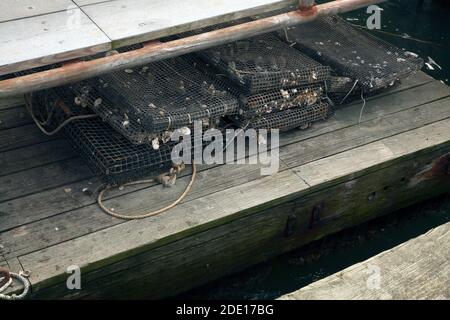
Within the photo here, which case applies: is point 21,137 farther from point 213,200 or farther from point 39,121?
point 213,200

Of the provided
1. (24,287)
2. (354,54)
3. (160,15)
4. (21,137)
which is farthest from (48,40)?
(354,54)

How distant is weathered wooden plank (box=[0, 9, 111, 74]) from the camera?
4.11 meters

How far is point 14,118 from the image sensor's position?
542 centimetres

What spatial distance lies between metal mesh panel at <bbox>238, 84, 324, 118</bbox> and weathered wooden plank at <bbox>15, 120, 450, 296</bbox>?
0.48m

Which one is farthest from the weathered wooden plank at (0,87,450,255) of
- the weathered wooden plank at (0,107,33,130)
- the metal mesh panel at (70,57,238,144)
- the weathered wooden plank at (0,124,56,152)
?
the weathered wooden plank at (0,107,33,130)

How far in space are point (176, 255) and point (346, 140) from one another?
5.62 ft

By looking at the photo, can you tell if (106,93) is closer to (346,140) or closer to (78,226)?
(78,226)

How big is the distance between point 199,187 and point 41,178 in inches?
42.8

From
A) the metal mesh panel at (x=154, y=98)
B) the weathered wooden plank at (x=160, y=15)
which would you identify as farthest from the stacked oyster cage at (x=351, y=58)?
the metal mesh panel at (x=154, y=98)

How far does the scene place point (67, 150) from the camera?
16.6 ft

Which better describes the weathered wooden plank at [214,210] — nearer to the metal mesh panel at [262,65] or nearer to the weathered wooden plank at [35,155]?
the metal mesh panel at [262,65]

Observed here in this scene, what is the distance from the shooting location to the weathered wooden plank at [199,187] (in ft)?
14.2
